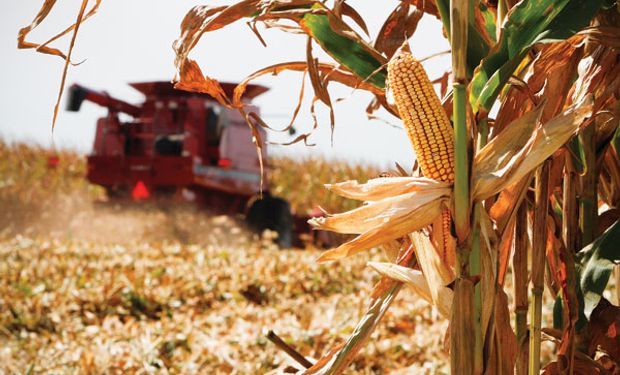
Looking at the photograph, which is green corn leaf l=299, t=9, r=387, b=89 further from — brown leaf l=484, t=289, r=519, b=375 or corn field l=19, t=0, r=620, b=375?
brown leaf l=484, t=289, r=519, b=375

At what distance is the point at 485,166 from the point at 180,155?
8.14m

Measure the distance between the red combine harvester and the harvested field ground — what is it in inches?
67.1

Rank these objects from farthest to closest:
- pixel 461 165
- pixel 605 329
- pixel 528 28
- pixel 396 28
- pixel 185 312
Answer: pixel 185 312 → pixel 396 28 → pixel 605 329 → pixel 528 28 → pixel 461 165

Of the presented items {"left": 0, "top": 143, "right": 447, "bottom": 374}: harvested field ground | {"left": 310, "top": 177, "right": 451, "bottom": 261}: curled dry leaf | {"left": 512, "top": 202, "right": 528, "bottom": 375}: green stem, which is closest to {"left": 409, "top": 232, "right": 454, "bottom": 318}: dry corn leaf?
{"left": 310, "top": 177, "right": 451, "bottom": 261}: curled dry leaf

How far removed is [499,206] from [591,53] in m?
0.52

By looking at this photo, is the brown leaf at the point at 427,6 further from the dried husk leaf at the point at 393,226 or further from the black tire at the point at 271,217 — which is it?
the black tire at the point at 271,217

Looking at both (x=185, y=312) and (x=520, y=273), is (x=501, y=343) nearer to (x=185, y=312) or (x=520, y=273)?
(x=520, y=273)

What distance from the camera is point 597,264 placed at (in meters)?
1.81

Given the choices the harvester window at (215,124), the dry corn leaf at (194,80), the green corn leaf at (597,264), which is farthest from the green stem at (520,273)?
the harvester window at (215,124)

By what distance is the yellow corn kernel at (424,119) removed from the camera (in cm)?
144

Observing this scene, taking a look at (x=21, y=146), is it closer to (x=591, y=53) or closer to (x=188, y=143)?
(x=188, y=143)

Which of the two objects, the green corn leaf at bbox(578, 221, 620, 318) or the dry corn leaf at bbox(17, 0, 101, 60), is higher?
the dry corn leaf at bbox(17, 0, 101, 60)

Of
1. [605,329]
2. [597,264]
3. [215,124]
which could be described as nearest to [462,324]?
[597,264]

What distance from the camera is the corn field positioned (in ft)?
4.75
